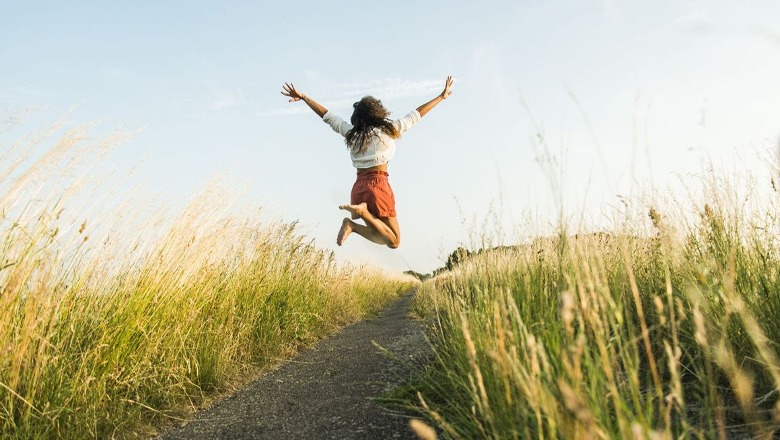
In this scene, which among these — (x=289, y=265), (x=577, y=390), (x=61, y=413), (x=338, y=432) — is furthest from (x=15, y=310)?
(x=289, y=265)

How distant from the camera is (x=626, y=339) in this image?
9.39ft

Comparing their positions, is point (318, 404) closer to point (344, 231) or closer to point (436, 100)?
point (344, 231)

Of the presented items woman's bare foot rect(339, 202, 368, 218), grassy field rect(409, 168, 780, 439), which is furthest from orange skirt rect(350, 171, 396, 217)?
grassy field rect(409, 168, 780, 439)

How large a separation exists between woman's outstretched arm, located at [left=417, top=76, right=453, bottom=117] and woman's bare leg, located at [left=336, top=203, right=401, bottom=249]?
1.35m

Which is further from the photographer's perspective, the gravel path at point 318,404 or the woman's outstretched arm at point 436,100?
the woman's outstretched arm at point 436,100

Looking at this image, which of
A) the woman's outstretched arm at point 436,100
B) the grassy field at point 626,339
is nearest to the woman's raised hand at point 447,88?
the woman's outstretched arm at point 436,100

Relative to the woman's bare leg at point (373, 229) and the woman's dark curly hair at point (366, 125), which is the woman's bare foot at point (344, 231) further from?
the woman's dark curly hair at point (366, 125)

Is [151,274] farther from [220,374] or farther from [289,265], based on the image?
[289,265]

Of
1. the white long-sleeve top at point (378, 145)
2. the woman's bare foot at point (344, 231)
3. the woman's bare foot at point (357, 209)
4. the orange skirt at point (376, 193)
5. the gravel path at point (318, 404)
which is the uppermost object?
the white long-sleeve top at point (378, 145)

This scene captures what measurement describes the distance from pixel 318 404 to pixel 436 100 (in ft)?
13.9

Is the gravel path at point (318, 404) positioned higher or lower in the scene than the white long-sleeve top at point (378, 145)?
lower

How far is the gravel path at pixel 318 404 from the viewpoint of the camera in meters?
2.88

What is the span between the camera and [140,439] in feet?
9.52

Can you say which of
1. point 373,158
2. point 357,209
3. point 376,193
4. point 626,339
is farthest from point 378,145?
point 626,339
